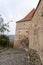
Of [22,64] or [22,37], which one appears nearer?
[22,64]

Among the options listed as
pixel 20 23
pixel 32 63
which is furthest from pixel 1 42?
pixel 32 63

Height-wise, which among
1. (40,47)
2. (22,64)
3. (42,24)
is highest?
(42,24)

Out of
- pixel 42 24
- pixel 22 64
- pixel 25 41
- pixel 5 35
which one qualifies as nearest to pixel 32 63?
pixel 22 64

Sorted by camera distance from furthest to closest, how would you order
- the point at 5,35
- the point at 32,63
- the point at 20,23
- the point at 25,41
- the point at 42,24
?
the point at 5,35 < the point at 20,23 < the point at 25,41 < the point at 32,63 < the point at 42,24

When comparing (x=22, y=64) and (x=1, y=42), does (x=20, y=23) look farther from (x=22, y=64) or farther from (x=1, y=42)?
(x=22, y=64)

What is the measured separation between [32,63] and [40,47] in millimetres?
1347

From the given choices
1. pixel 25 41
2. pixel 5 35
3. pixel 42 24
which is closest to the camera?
pixel 42 24

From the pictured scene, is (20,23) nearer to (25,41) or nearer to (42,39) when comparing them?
(25,41)

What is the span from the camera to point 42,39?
14.1 m

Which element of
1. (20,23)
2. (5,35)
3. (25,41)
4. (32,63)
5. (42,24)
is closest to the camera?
(42,24)

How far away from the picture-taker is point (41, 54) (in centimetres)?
1414

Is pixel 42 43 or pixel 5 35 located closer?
pixel 42 43

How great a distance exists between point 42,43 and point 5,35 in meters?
22.8

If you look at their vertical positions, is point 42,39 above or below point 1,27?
below
